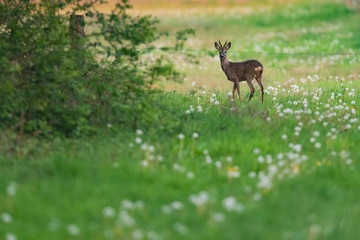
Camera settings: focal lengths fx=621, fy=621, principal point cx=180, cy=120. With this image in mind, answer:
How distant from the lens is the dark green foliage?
1023 cm

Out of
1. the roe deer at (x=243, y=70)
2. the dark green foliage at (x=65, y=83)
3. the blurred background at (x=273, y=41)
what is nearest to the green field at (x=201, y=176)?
the dark green foliage at (x=65, y=83)

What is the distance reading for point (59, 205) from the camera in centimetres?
722

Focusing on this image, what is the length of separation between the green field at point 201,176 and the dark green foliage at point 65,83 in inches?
16.2

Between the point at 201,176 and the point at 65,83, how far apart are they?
341cm

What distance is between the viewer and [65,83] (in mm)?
10578

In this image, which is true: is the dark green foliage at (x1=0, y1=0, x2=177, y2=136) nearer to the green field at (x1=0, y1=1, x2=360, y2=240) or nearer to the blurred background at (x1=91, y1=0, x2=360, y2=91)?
the green field at (x1=0, y1=1, x2=360, y2=240)

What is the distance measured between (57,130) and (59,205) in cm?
347

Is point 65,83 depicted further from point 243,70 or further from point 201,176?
point 243,70

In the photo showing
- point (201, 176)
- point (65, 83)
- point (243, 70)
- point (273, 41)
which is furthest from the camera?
point (273, 41)

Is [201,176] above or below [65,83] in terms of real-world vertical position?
below

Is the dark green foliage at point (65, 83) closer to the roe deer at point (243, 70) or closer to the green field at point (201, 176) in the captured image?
the green field at point (201, 176)

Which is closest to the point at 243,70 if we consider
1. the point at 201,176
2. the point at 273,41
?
the point at 201,176

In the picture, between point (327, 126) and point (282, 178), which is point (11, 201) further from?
point (327, 126)

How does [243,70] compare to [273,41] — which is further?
[273,41]
